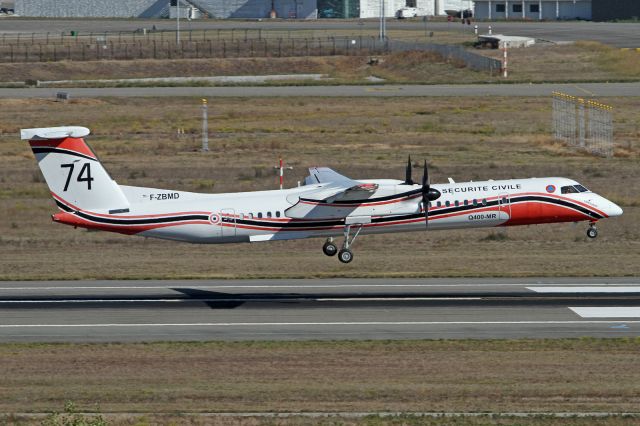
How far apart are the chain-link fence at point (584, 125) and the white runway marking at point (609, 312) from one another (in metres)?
39.4

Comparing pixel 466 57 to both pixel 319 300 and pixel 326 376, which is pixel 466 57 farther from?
pixel 326 376

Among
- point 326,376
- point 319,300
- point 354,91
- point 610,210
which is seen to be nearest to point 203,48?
point 354,91

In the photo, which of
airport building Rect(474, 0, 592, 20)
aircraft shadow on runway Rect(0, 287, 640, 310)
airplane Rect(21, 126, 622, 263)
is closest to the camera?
aircraft shadow on runway Rect(0, 287, 640, 310)

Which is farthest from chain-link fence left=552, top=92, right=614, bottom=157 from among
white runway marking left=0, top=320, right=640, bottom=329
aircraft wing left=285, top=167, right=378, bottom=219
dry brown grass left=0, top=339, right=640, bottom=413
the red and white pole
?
dry brown grass left=0, top=339, right=640, bottom=413

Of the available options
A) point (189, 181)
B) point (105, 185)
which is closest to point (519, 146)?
point (189, 181)

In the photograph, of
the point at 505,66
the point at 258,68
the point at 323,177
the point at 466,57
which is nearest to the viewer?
the point at 323,177

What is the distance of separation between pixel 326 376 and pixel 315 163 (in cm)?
4489

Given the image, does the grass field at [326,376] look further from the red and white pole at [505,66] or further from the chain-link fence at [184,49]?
the chain-link fence at [184,49]

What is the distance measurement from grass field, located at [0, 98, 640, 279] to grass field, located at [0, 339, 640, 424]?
13.8m

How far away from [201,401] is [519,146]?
5788 centimetres

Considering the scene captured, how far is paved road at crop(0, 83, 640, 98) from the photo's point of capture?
107250 mm

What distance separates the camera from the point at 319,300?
44.3m

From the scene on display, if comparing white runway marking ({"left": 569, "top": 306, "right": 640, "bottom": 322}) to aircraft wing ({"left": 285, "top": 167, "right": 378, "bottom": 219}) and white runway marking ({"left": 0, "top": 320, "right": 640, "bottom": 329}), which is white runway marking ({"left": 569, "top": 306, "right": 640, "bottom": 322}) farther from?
aircraft wing ({"left": 285, "top": 167, "right": 378, "bottom": 219})

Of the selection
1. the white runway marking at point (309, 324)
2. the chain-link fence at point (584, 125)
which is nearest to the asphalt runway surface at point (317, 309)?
the white runway marking at point (309, 324)
